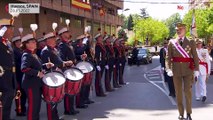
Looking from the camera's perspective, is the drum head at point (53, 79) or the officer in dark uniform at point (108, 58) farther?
the officer in dark uniform at point (108, 58)

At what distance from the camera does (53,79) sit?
28.7ft

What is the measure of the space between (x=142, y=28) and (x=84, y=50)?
103 metres

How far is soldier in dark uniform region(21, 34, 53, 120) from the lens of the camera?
8.45m

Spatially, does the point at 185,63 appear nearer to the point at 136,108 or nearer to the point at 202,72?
the point at 136,108

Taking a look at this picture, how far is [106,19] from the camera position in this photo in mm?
57375

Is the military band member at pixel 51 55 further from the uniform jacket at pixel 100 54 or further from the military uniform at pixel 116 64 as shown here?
the military uniform at pixel 116 64

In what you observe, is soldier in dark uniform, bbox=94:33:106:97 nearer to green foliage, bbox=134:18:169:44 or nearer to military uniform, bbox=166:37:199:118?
military uniform, bbox=166:37:199:118

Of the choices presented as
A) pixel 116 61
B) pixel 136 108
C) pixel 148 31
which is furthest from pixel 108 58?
pixel 148 31

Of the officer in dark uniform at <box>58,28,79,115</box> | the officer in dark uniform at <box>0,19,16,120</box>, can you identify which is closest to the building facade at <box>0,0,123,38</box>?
the officer in dark uniform at <box>58,28,79,115</box>

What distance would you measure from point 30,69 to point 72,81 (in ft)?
4.93

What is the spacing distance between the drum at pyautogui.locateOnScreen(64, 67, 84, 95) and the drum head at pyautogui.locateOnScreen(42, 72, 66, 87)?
0.84 metres

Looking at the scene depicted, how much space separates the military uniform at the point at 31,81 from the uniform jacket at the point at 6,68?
1.27 feet

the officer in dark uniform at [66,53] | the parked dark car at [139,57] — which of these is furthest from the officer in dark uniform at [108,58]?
the parked dark car at [139,57]

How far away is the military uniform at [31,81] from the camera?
8453 mm
